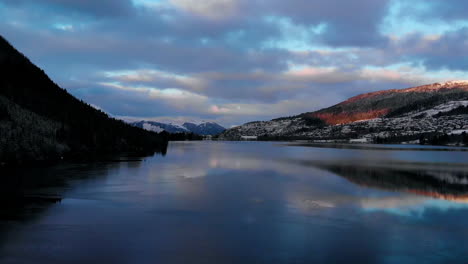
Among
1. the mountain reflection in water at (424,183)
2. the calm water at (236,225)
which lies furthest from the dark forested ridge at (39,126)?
the mountain reflection in water at (424,183)

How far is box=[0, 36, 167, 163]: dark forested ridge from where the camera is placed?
4509 centimetres

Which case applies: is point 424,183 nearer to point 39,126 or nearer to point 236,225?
A: point 236,225

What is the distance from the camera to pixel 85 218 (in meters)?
18.0

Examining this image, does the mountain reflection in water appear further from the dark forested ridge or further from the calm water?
the dark forested ridge

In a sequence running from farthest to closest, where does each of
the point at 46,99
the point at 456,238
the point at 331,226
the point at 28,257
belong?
the point at 46,99 → the point at 331,226 → the point at 456,238 → the point at 28,257

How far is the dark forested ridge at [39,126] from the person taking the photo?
45.1 meters

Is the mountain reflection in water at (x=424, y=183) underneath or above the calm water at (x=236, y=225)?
underneath

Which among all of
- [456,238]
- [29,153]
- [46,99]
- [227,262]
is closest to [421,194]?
[456,238]

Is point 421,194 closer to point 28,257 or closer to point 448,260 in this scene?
point 448,260

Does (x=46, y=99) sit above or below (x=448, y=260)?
above

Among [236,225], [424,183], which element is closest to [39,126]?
[236,225]

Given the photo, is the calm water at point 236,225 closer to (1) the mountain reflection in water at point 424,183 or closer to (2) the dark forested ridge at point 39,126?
(1) the mountain reflection in water at point 424,183

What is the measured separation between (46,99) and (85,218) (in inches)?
2712

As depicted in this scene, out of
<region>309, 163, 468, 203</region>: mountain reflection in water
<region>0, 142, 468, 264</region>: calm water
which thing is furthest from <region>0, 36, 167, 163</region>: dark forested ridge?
<region>309, 163, 468, 203</region>: mountain reflection in water
